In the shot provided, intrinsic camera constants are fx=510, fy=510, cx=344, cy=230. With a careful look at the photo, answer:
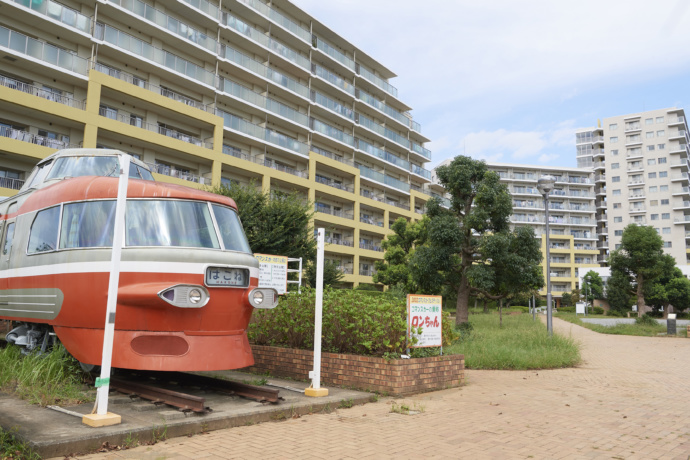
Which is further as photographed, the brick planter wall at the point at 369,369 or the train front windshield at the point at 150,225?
the brick planter wall at the point at 369,369

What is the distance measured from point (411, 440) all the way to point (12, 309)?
21.8 ft

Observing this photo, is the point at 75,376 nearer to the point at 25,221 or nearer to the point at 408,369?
the point at 25,221

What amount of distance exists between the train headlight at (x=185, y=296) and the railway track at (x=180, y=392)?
105 cm

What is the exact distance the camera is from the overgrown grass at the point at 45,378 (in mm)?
6035

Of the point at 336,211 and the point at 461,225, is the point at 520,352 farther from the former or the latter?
the point at 336,211

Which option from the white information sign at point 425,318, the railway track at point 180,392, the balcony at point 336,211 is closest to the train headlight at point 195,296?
the railway track at point 180,392

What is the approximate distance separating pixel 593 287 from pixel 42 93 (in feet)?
189

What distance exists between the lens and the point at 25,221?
8.23 m

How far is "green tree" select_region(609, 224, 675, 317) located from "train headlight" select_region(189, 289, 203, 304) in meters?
41.6

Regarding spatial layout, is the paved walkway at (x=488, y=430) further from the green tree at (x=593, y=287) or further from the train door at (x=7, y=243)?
the green tree at (x=593, y=287)

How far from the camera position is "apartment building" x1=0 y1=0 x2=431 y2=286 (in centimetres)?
2578

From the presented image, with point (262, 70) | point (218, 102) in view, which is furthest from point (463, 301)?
point (262, 70)

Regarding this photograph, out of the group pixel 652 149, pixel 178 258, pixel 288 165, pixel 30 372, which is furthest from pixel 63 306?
pixel 652 149

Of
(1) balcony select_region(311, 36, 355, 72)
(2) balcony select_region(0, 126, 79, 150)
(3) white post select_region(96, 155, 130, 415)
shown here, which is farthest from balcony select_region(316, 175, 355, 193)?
(3) white post select_region(96, 155, 130, 415)
